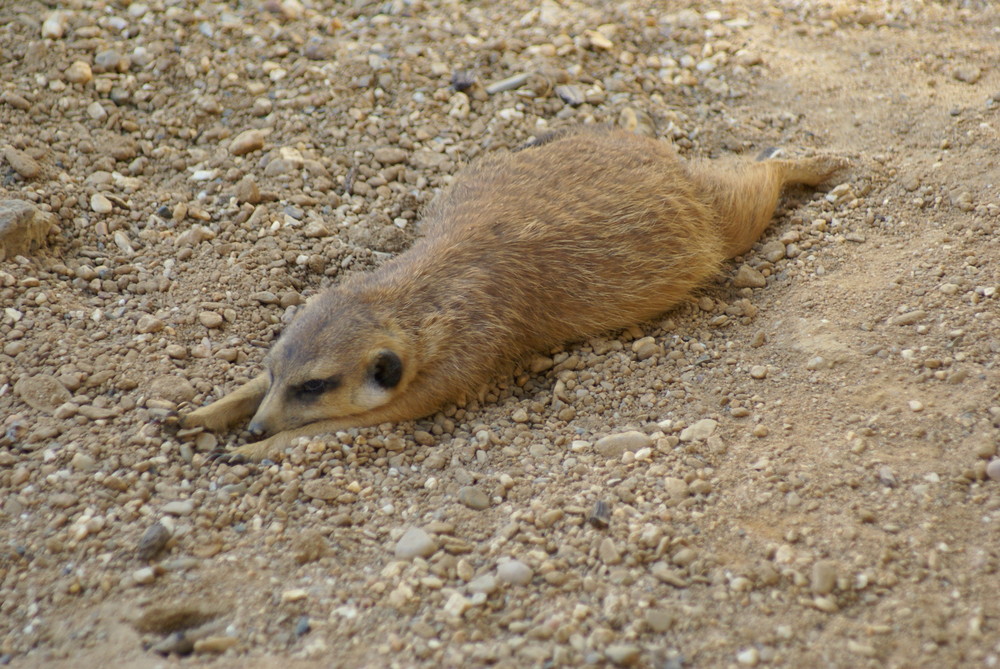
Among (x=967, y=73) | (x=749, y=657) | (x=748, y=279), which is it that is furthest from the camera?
(x=967, y=73)

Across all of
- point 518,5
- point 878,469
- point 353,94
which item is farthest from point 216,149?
point 878,469

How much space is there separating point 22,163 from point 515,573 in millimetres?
3157

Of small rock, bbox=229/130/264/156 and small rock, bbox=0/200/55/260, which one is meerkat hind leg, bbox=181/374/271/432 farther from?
small rock, bbox=229/130/264/156

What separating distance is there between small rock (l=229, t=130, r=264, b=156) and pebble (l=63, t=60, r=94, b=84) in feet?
2.82

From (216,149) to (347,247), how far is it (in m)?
1.01

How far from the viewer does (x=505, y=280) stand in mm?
3730

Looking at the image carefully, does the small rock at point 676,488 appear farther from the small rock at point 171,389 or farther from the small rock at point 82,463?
the small rock at point 82,463

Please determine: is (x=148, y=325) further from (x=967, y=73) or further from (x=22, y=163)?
(x=967, y=73)

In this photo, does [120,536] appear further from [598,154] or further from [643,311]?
[598,154]

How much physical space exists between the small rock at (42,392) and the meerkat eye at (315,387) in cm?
86

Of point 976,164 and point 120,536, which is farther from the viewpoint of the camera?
point 976,164

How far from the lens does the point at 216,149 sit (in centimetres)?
457

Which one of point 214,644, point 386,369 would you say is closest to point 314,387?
point 386,369

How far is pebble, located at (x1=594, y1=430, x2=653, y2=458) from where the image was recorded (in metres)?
3.12
